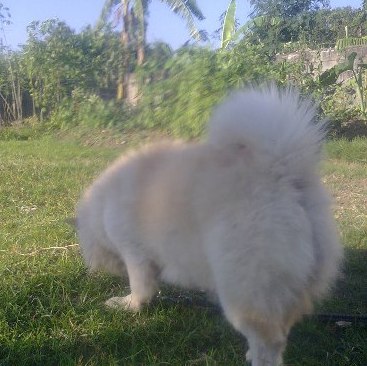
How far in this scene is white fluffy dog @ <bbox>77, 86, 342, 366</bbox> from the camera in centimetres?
197

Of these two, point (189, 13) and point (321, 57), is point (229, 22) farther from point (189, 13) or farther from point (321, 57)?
point (189, 13)

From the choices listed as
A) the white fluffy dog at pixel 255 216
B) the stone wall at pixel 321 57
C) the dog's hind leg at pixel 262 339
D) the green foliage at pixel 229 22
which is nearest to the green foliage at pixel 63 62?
the green foliage at pixel 229 22

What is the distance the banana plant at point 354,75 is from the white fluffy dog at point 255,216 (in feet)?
24.7

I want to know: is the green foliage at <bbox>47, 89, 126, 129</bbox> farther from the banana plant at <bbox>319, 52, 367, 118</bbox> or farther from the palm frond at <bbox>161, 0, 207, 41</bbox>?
the banana plant at <bbox>319, 52, 367, 118</bbox>

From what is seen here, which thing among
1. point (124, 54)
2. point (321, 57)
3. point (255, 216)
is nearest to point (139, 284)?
point (255, 216)

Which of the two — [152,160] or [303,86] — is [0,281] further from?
[303,86]

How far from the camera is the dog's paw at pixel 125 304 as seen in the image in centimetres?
300

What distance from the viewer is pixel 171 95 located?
6.61m

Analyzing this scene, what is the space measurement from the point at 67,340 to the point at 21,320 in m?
0.34

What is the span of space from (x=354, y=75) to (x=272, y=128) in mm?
8348

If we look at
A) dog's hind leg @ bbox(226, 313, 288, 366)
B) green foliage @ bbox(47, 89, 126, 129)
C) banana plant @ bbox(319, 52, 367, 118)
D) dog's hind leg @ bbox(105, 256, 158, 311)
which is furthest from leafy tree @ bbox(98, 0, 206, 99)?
dog's hind leg @ bbox(226, 313, 288, 366)

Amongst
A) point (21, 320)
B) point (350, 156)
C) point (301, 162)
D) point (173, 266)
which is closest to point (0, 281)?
point (21, 320)

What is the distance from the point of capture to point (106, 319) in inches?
112

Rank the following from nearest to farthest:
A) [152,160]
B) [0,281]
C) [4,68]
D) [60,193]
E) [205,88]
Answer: [152,160]
[0,281]
[60,193]
[205,88]
[4,68]
